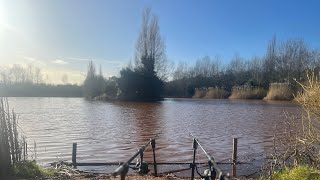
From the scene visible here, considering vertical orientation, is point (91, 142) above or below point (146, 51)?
below

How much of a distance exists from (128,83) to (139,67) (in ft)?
10.0

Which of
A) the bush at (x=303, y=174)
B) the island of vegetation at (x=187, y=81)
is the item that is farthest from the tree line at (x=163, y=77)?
the bush at (x=303, y=174)

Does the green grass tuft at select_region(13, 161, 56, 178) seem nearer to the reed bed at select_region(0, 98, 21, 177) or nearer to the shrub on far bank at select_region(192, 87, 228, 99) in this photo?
the reed bed at select_region(0, 98, 21, 177)

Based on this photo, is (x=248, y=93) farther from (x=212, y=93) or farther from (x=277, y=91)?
(x=212, y=93)

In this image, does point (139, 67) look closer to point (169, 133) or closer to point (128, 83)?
point (128, 83)

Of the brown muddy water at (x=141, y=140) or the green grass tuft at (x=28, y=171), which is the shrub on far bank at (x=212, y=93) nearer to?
the brown muddy water at (x=141, y=140)

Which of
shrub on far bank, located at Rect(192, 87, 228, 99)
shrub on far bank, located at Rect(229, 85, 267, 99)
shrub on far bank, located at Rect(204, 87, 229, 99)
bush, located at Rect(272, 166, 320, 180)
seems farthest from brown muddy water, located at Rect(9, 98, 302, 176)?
shrub on far bank, located at Rect(192, 87, 228, 99)

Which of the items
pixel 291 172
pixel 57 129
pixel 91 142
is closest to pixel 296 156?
pixel 291 172

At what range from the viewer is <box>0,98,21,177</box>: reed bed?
7000 mm

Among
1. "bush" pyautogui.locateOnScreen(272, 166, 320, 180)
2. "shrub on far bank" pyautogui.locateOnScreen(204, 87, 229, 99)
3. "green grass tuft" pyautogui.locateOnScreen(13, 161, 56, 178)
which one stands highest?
"shrub on far bank" pyautogui.locateOnScreen(204, 87, 229, 99)

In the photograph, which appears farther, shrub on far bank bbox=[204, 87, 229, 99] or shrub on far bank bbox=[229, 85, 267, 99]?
shrub on far bank bbox=[204, 87, 229, 99]

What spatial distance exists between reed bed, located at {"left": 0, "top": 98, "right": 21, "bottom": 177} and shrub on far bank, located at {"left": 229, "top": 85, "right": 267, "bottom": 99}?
145 feet

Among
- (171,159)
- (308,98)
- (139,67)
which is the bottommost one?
(171,159)

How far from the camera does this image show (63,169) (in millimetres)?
8062
